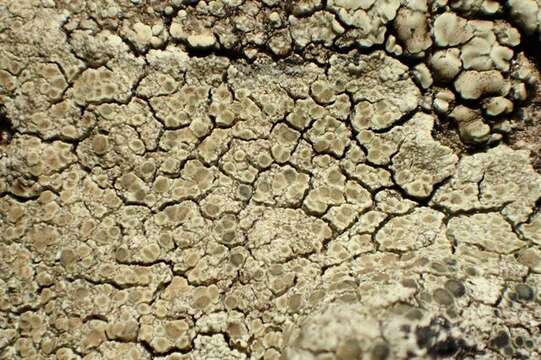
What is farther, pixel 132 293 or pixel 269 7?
pixel 269 7

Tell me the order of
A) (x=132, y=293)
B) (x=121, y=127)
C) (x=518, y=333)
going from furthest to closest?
1. (x=121, y=127)
2. (x=132, y=293)
3. (x=518, y=333)

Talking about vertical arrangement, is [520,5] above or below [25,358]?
above

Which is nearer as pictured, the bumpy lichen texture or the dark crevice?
the bumpy lichen texture

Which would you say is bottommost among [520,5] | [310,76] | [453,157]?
[453,157]

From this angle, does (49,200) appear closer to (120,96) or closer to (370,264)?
(120,96)

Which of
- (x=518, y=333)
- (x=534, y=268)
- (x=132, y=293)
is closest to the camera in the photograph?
(x=518, y=333)

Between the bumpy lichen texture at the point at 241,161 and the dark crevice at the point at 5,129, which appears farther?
the dark crevice at the point at 5,129

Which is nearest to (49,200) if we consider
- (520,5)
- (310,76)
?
(310,76)
